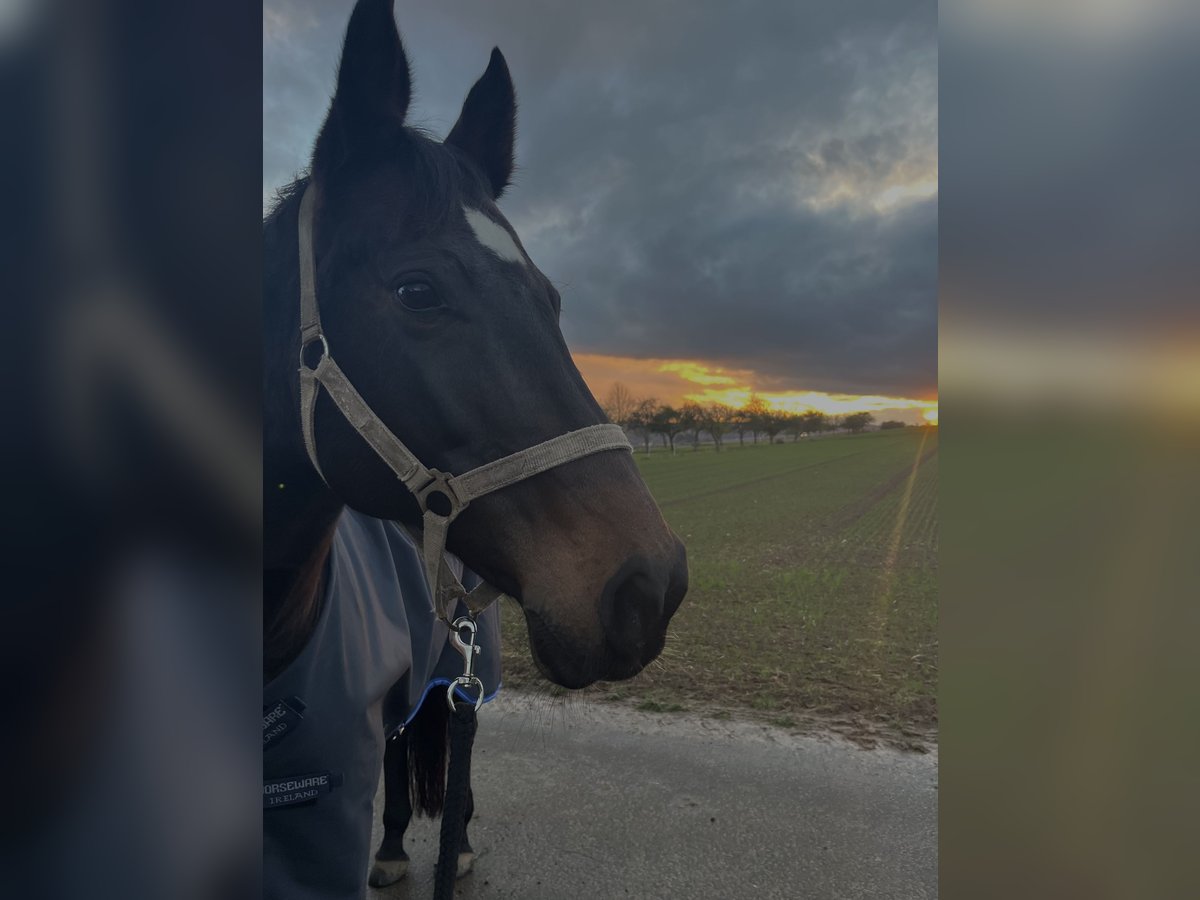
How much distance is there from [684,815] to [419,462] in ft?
6.01

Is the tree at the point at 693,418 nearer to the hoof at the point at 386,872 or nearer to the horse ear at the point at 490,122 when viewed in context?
the horse ear at the point at 490,122

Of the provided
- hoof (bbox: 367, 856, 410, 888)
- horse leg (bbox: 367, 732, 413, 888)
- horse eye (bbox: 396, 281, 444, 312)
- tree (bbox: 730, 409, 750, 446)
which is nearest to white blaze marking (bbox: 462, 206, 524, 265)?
horse eye (bbox: 396, 281, 444, 312)

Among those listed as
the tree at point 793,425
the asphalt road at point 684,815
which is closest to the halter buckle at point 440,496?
the tree at point 793,425

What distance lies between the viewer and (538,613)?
3.12ft

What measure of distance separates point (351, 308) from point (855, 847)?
2.17 meters

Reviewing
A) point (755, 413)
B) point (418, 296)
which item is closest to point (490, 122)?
point (418, 296)

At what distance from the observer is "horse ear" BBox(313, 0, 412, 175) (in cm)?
105

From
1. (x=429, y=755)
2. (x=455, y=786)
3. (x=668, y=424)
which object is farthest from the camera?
(x=429, y=755)

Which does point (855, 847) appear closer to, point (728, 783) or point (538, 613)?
point (728, 783)

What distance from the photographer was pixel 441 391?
1.00 metres

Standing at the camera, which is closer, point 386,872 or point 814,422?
point 814,422

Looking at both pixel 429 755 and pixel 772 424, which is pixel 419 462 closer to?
pixel 772 424
